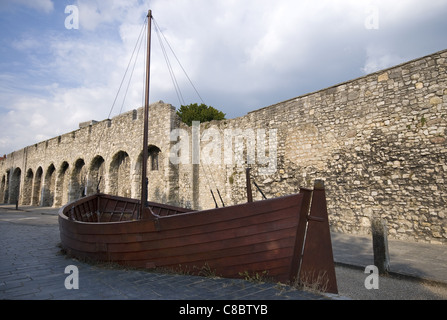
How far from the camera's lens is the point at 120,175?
55.5ft

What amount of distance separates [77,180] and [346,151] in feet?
62.3

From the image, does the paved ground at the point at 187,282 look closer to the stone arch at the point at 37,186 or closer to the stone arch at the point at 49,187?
the stone arch at the point at 49,187

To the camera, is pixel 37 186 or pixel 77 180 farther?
pixel 37 186

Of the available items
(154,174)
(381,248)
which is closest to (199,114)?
(154,174)

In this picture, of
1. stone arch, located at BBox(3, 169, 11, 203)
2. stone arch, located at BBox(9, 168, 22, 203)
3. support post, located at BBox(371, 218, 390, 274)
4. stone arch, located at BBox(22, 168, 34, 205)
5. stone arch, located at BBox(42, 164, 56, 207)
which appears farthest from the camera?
stone arch, located at BBox(3, 169, 11, 203)

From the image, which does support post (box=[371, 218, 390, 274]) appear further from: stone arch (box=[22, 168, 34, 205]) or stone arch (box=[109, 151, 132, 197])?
stone arch (box=[22, 168, 34, 205])

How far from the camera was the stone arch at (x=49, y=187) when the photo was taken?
22.8m

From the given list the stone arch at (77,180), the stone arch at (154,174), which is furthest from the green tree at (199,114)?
the stone arch at (154,174)

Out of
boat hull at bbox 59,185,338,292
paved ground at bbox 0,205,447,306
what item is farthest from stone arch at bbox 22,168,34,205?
boat hull at bbox 59,185,338,292

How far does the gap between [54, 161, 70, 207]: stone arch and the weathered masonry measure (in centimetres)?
938

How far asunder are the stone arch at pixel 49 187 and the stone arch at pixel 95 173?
699 centimetres

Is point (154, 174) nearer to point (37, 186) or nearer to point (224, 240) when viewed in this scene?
point (224, 240)

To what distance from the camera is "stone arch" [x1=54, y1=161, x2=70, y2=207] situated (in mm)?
21094
